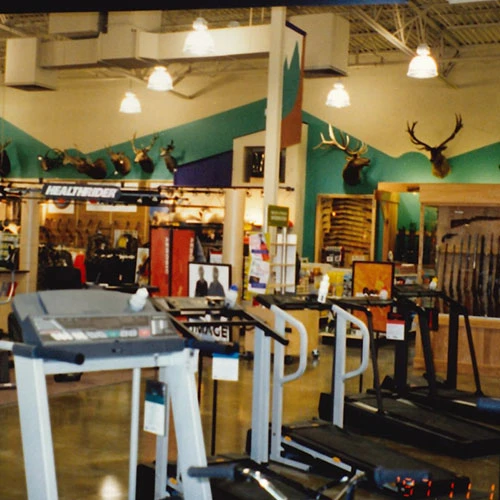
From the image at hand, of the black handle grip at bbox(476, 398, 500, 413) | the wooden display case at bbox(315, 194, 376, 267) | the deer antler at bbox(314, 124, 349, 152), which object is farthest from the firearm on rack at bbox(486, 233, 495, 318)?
the black handle grip at bbox(476, 398, 500, 413)

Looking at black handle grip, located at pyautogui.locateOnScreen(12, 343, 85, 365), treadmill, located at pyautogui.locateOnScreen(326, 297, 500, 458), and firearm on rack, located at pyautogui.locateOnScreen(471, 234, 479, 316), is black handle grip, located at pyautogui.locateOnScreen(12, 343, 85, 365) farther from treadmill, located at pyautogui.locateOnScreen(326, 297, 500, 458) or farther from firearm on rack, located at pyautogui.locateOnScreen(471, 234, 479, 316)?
firearm on rack, located at pyautogui.locateOnScreen(471, 234, 479, 316)

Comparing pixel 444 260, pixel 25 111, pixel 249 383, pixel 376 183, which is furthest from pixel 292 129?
pixel 25 111

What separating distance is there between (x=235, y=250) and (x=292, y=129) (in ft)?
6.21

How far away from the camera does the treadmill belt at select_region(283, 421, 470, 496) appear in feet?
17.7

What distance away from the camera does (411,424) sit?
6.96m

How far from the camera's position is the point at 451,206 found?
11211mm

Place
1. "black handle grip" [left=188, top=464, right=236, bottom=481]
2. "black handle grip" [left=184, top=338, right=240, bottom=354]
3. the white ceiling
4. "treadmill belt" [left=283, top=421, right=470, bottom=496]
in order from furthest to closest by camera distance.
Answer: the white ceiling < "treadmill belt" [left=283, top=421, right=470, bottom=496] < "black handle grip" [left=184, top=338, right=240, bottom=354] < "black handle grip" [left=188, top=464, right=236, bottom=481]

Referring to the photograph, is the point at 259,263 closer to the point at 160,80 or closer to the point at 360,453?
the point at 160,80

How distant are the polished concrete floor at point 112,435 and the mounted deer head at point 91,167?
402 inches

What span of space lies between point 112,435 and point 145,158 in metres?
12.4

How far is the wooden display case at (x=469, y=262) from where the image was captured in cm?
1048

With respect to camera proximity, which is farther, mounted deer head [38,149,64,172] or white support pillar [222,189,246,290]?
mounted deer head [38,149,64,172]

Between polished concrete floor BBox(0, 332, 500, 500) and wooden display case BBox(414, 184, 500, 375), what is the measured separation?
0.64 meters

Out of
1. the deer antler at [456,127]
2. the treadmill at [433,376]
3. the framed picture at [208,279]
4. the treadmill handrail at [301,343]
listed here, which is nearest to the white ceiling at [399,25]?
the deer antler at [456,127]
